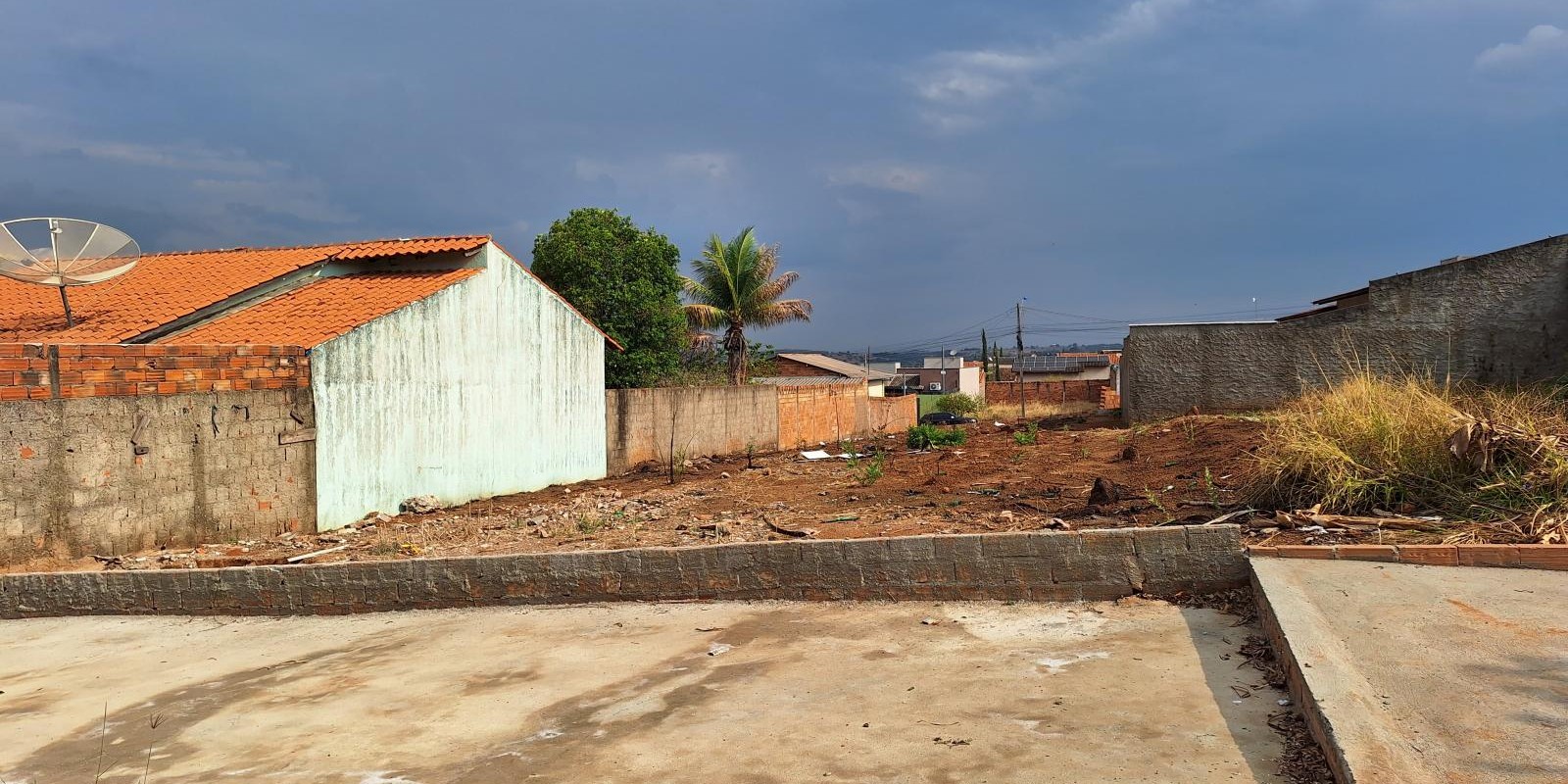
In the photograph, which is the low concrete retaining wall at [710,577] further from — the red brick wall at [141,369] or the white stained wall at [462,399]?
the white stained wall at [462,399]

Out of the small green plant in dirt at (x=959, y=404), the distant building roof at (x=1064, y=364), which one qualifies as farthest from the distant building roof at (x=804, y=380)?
the distant building roof at (x=1064, y=364)

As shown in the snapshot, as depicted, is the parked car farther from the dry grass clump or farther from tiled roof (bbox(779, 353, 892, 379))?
the dry grass clump

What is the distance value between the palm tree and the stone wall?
1611 centimetres

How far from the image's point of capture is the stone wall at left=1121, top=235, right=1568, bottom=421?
16.8 metres

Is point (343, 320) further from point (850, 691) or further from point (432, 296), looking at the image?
point (850, 691)

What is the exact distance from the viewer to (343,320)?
503 inches

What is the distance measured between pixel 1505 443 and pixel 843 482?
337 inches

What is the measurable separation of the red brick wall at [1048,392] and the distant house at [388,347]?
2745 cm

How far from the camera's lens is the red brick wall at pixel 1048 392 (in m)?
40.8

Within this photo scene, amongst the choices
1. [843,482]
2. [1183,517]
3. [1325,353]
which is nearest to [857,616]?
[1183,517]

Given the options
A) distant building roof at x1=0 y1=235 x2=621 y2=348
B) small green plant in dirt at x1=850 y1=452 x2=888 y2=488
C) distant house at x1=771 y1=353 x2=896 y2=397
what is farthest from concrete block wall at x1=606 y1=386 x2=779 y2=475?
distant house at x1=771 y1=353 x2=896 y2=397

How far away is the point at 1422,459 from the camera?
764 centimetres

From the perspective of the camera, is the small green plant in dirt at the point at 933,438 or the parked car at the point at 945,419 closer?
the small green plant in dirt at the point at 933,438

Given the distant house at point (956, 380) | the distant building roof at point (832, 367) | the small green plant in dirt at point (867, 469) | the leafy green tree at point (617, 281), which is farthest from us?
the distant house at point (956, 380)
